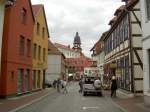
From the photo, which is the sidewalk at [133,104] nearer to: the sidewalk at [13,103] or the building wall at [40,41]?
the sidewalk at [13,103]

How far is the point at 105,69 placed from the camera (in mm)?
49469

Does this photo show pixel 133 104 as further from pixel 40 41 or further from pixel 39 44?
pixel 40 41

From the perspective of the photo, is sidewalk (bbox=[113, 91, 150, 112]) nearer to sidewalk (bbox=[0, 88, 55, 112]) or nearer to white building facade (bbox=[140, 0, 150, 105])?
white building facade (bbox=[140, 0, 150, 105])

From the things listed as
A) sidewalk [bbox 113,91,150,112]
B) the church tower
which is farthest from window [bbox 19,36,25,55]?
the church tower

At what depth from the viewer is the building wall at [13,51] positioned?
84.1 feet

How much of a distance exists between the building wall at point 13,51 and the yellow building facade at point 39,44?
193 inches

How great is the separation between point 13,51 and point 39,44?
12876mm

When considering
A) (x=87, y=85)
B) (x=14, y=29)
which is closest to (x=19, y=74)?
(x=14, y=29)

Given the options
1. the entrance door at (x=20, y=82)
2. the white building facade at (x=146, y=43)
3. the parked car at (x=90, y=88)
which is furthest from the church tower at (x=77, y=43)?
the white building facade at (x=146, y=43)

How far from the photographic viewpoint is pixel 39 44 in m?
40.3

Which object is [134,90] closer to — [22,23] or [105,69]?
[22,23]

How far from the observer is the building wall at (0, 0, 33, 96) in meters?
25.6

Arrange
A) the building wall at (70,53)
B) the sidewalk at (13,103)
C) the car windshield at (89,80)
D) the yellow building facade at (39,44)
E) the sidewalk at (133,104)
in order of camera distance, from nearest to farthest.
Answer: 1. the sidewalk at (133,104)
2. the sidewalk at (13,103)
3. the car windshield at (89,80)
4. the yellow building facade at (39,44)
5. the building wall at (70,53)

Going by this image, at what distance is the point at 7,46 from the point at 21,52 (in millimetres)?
5194
